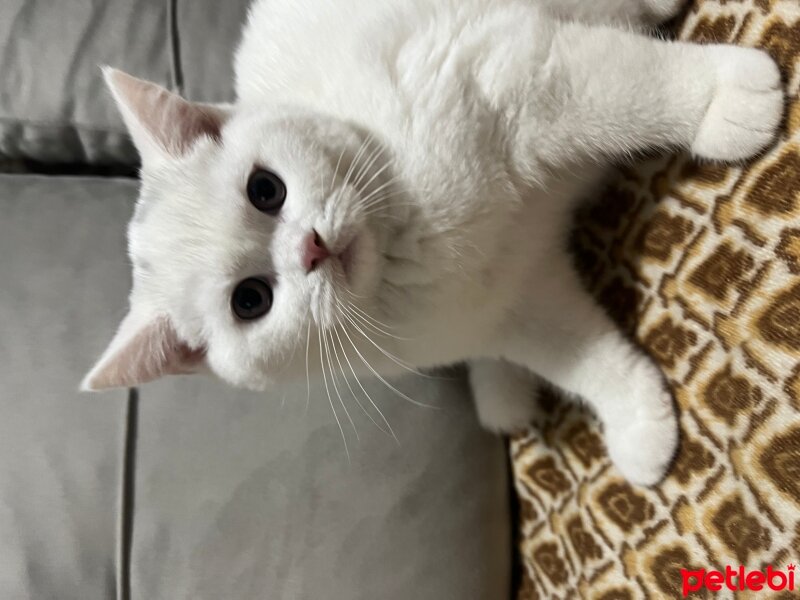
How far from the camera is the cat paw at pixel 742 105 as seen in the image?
2.57 ft

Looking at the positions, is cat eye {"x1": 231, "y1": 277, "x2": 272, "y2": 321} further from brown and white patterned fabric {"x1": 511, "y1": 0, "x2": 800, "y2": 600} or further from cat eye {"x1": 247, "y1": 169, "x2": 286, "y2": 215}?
brown and white patterned fabric {"x1": 511, "y1": 0, "x2": 800, "y2": 600}

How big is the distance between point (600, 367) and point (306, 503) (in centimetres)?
58

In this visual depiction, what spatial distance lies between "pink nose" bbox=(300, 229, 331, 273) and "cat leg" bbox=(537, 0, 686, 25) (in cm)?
53

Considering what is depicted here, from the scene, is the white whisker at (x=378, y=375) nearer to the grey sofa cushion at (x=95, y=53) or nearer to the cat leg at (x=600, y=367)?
the cat leg at (x=600, y=367)

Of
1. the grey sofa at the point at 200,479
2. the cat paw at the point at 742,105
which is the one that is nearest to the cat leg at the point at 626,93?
the cat paw at the point at 742,105

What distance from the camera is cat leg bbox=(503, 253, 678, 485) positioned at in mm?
946

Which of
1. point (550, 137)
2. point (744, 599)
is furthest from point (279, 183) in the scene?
point (744, 599)

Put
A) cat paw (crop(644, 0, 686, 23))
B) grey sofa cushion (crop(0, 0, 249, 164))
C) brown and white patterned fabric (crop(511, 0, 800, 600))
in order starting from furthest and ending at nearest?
grey sofa cushion (crop(0, 0, 249, 164))
cat paw (crop(644, 0, 686, 23))
brown and white patterned fabric (crop(511, 0, 800, 600))

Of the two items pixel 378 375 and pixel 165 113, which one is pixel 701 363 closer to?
pixel 378 375

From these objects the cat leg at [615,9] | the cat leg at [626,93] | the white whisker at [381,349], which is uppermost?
the cat leg at [615,9]

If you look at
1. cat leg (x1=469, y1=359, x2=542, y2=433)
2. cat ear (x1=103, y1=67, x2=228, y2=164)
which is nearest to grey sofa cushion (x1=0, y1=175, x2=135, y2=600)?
cat ear (x1=103, y1=67, x2=228, y2=164)

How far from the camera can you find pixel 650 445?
934 mm

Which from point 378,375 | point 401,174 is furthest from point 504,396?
A: point 401,174

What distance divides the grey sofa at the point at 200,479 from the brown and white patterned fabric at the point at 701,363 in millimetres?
192
